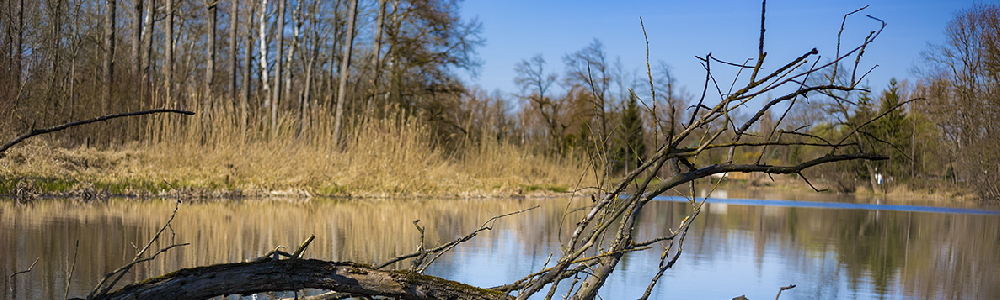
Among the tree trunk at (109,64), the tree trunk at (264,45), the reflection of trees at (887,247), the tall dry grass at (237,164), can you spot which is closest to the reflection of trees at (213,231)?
the tall dry grass at (237,164)

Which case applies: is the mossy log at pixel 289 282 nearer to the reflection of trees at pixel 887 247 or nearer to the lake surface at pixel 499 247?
the lake surface at pixel 499 247

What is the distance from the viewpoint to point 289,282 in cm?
287

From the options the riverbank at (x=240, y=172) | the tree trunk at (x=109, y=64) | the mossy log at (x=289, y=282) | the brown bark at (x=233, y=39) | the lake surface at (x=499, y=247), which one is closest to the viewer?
the mossy log at (x=289, y=282)

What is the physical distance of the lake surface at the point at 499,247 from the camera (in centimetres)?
630

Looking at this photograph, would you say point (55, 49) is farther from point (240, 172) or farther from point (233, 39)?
point (233, 39)

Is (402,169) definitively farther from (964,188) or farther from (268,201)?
(964,188)

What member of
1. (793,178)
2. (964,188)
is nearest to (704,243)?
(964,188)

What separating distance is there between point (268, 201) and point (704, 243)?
7.75 metres

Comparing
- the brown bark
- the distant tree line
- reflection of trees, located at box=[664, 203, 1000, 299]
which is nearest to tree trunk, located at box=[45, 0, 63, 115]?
the distant tree line

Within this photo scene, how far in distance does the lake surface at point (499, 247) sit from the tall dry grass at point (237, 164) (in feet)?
7.10

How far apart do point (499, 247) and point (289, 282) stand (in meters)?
5.76

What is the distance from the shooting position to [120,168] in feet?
A: 53.5

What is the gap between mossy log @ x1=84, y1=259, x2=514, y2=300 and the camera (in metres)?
2.74

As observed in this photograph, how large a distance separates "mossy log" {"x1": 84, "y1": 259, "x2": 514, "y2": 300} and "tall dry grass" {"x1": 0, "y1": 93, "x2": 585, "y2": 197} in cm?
1190
